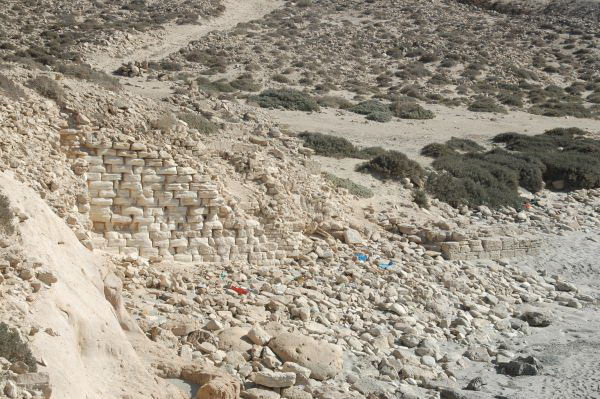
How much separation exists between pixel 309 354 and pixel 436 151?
1370 cm

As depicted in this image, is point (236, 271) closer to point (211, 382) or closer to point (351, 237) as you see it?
point (351, 237)

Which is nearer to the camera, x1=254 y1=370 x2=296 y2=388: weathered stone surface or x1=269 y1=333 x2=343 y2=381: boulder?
x1=254 y1=370 x2=296 y2=388: weathered stone surface

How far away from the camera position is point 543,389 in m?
8.93

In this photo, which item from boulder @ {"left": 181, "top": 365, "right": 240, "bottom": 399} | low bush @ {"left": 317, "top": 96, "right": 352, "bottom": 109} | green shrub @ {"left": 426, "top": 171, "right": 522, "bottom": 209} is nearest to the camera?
boulder @ {"left": 181, "top": 365, "right": 240, "bottom": 399}

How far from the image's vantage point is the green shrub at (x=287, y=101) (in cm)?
2538

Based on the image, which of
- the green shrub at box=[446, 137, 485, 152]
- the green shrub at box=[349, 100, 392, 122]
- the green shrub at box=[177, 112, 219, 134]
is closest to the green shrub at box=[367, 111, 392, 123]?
the green shrub at box=[349, 100, 392, 122]

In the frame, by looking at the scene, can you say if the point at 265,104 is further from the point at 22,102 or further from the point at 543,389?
the point at 543,389

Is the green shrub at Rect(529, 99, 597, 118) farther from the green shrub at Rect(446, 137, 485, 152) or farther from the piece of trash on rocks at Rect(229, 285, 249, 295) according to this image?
the piece of trash on rocks at Rect(229, 285, 249, 295)

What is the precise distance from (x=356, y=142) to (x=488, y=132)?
7.25m

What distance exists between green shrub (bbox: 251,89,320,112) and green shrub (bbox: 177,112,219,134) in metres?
12.2

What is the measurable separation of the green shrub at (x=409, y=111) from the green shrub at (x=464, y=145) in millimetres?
3722

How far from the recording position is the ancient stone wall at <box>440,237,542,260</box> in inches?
535

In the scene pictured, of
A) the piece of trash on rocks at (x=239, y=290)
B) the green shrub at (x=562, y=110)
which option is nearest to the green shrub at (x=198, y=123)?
the piece of trash on rocks at (x=239, y=290)

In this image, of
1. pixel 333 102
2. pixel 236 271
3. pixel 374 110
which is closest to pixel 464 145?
pixel 374 110
